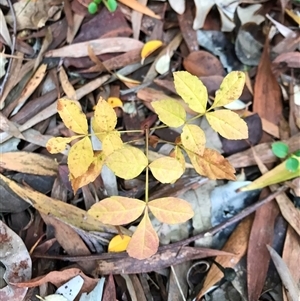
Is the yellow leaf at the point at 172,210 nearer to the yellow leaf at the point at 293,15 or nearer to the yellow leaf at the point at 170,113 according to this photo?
the yellow leaf at the point at 170,113

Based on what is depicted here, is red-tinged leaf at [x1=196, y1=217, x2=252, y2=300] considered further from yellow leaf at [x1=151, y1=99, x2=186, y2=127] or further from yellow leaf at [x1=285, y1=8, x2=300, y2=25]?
yellow leaf at [x1=285, y1=8, x2=300, y2=25]

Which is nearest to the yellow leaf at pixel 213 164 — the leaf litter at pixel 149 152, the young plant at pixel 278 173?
the leaf litter at pixel 149 152

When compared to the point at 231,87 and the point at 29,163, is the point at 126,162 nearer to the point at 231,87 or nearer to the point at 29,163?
the point at 231,87

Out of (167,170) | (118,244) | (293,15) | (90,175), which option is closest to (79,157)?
(90,175)

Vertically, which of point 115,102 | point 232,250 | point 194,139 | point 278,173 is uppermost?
point 194,139

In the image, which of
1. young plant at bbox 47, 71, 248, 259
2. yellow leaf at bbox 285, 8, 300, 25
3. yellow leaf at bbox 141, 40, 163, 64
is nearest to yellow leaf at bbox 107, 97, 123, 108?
yellow leaf at bbox 141, 40, 163, 64

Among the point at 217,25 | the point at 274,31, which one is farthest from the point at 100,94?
the point at 274,31

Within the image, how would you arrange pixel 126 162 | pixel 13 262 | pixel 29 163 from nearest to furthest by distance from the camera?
pixel 126 162 → pixel 13 262 → pixel 29 163
